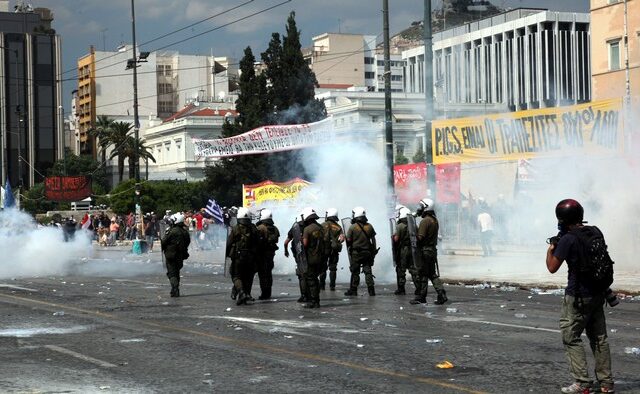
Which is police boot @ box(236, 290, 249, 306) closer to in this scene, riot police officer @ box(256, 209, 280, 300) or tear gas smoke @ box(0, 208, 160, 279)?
riot police officer @ box(256, 209, 280, 300)

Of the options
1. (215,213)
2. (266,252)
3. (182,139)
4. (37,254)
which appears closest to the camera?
(266,252)

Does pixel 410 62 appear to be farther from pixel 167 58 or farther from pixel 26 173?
pixel 167 58

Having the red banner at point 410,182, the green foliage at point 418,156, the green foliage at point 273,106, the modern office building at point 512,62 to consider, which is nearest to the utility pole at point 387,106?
the red banner at point 410,182

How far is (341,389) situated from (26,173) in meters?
118

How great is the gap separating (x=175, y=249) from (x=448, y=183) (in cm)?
1369

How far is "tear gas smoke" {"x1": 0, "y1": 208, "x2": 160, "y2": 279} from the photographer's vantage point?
3045 centimetres

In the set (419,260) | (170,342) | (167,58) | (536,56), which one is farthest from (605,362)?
(167,58)

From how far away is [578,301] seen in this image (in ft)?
26.8

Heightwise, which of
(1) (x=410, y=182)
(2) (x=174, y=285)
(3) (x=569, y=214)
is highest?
(1) (x=410, y=182)

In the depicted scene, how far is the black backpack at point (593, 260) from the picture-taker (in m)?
8.08

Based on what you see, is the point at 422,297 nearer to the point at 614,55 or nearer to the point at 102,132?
the point at 614,55

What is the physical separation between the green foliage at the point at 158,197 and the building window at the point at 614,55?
87.2 feet

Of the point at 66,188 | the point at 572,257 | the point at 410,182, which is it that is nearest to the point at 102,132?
the point at 66,188

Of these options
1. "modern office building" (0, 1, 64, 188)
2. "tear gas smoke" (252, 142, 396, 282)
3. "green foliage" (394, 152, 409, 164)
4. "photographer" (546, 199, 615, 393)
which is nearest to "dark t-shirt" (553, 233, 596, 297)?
"photographer" (546, 199, 615, 393)
